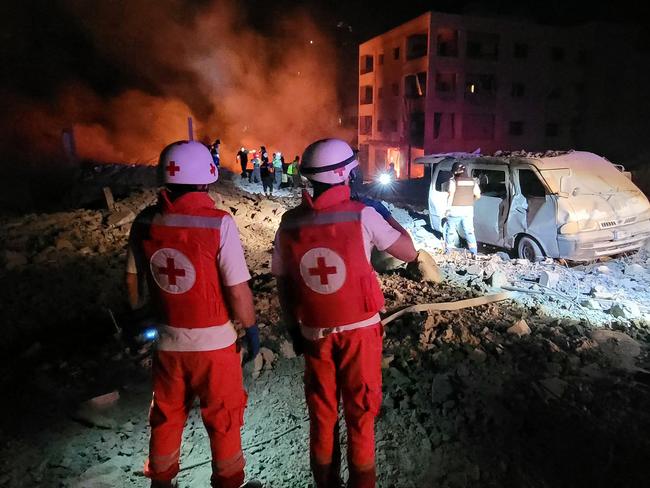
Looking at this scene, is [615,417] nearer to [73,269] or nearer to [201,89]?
[73,269]

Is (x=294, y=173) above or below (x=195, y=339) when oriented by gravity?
above

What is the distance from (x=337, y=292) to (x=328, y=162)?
696 mm

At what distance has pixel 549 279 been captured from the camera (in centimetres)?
648

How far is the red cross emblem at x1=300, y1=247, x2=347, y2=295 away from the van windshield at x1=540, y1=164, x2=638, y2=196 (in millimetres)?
5988

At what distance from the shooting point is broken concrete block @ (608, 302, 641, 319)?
5266 millimetres

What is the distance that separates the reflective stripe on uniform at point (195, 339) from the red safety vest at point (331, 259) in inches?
19.7

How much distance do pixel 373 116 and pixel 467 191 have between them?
3100cm

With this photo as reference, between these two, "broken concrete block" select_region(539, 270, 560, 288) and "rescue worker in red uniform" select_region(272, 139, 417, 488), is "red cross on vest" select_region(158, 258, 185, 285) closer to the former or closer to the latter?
"rescue worker in red uniform" select_region(272, 139, 417, 488)

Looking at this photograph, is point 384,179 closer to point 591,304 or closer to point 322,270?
point 591,304

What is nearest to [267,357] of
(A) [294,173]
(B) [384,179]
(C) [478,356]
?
(C) [478,356]

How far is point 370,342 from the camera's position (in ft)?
8.45

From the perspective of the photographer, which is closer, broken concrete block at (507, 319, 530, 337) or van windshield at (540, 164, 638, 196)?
broken concrete block at (507, 319, 530, 337)

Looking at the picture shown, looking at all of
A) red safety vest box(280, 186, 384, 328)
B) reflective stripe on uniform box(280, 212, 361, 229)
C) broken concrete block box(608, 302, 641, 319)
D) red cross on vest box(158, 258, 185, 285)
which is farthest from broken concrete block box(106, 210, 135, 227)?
broken concrete block box(608, 302, 641, 319)

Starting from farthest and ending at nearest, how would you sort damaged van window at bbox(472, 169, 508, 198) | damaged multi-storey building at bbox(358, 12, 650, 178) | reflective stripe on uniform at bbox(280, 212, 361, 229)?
damaged multi-storey building at bbox(358, 12, 650, 178) < damaged van window at bbox(472, 169, 508, 198) < reflective stripe on uniform at bbox(280, 212, 361, 229)
